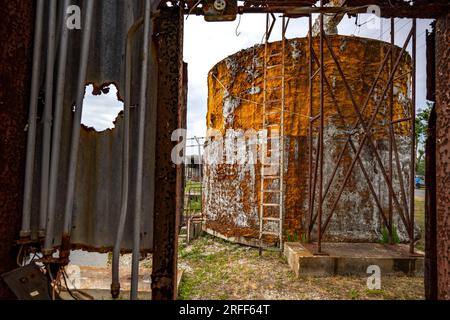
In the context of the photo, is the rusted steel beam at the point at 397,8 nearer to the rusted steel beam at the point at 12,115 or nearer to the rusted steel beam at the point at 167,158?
the rusted steel beam at the point at 167,158

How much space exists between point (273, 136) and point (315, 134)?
113cm

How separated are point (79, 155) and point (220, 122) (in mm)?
7455

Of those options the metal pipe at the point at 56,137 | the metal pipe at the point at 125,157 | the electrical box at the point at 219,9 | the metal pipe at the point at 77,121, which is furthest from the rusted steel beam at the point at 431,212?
the metal pipe at the point at 56,137

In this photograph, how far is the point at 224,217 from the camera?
27.8 feet

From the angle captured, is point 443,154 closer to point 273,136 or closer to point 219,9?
point 219,9

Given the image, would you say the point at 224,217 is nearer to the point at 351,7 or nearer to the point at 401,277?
the point at 401,277

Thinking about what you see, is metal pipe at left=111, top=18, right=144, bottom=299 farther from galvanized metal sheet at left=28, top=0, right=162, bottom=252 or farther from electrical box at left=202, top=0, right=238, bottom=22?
electrical box at left=202, top=0, right=238, bottom=22

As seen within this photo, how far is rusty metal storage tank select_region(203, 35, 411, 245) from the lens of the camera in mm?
7020

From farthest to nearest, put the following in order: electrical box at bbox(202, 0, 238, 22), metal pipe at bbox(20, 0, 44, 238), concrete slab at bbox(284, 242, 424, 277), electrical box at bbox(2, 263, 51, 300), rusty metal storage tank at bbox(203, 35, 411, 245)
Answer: rusty metal storage tank at bbox(203, 35, 411, 245)
concrete slab at bbox(284, 242, 424, 277)
electrical box at bbox(202, 0, 238, 22)
metal pipe at bbox(20, 0, 44, 238)
electrical box at bbox(2, 263, 51, 300)

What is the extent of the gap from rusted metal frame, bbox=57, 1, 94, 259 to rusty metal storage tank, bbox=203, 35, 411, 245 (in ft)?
20.1

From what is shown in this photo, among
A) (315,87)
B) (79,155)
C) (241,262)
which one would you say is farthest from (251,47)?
(79,155)

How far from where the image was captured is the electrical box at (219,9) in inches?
72.3

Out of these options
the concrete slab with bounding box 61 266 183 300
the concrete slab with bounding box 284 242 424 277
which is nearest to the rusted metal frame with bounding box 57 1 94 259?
the concrete slab with bounding box 61 266 183 300

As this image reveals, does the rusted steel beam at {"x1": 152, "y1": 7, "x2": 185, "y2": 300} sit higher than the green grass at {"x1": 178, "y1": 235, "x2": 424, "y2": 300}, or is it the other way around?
the rusted steel beam at {"x1": 152, "y1": 7, "x2": 185, "y2": 300}
